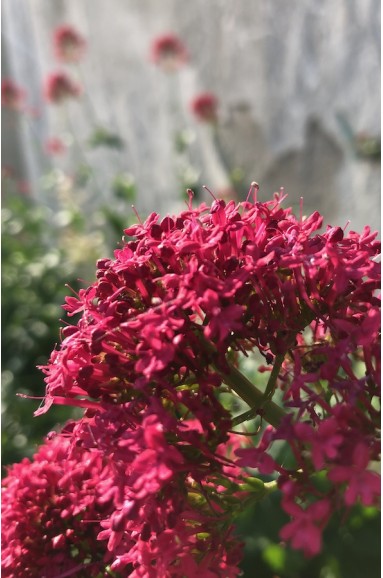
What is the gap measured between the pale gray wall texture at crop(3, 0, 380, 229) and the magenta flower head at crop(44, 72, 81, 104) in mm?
505

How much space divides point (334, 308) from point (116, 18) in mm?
3732

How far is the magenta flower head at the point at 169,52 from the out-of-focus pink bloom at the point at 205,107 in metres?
0.33

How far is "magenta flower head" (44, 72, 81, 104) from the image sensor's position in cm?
351

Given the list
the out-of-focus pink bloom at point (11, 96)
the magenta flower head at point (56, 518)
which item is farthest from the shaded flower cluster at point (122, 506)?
the out-of-focus pink bloom at point (11, 96)

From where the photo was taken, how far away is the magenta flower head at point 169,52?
323 cm

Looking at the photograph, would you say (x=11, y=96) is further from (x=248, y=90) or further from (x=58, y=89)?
(x=248, y=90)

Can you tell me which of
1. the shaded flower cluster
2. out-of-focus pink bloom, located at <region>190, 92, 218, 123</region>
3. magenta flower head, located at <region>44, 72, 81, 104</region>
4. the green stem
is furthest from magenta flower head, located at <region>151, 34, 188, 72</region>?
the green stem

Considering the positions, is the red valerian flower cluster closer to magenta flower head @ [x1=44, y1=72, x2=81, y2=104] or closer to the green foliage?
the green foliage

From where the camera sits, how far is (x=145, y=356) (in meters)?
0.58

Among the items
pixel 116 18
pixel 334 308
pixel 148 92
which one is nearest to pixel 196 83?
pixel 148 92

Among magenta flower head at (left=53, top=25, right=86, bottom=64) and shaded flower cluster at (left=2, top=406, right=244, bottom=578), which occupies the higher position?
Answer: magenta flower head at (left=53, top=25, right=86, bottom=64)

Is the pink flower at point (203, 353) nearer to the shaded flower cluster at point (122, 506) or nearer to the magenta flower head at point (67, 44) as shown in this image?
the shaded flower cluster at point (122, 506)

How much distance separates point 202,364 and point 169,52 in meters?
2.95

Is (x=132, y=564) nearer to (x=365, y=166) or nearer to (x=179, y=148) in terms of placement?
(x=365, y=166)
